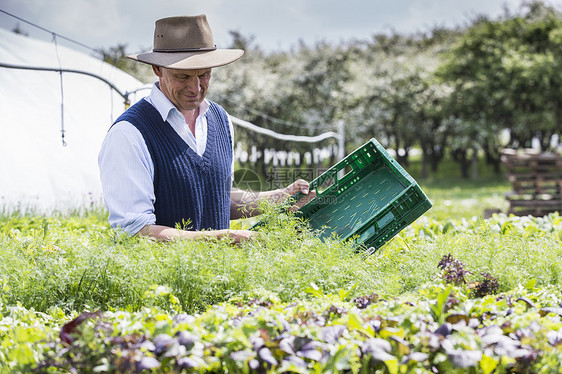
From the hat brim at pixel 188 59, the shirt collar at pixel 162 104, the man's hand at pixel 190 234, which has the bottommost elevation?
the man's hand at pixel 190 234

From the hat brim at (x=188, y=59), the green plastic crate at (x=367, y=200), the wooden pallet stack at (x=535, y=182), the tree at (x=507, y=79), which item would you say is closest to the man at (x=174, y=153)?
the hat brim at (x=188, y=59)

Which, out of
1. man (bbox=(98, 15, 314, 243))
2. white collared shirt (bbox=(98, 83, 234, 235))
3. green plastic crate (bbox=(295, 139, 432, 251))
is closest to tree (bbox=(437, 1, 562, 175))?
green plastic crate (bbox=(295, 139, 432, 251))

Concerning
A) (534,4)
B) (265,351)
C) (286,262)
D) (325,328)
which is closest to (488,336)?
(325,328)

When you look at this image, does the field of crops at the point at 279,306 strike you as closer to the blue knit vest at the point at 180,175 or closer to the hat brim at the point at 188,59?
the blue knit vest at the point at 180,175

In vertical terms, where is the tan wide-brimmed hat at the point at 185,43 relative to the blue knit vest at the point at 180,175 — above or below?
above

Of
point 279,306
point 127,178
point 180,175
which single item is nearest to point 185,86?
point 180,175

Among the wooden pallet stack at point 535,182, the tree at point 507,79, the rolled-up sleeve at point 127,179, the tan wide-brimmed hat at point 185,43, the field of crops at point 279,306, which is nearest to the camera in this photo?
the field of crops at point 279,306

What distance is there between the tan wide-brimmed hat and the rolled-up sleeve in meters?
0.38

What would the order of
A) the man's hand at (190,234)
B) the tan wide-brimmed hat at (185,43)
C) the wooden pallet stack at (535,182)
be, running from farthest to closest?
1. the wooden pallet stack at (535,182)
2. the tan wide-brimmed hat at (185,43)
3. the man's hand at (190,234)

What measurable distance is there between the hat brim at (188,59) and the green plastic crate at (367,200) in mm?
800

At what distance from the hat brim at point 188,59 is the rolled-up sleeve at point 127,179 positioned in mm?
323

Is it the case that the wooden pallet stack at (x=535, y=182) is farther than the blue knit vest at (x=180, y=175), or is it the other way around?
the wooden pallet stack at (x=535, y=182)

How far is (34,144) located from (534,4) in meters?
19.1

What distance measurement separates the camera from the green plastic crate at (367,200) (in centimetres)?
267
